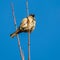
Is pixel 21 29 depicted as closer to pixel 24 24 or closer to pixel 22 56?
pixel 24 24

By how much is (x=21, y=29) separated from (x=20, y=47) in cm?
376

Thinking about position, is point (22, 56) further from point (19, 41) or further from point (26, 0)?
point (26, 0)

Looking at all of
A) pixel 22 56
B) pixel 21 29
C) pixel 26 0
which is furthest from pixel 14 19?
pixel 21 29

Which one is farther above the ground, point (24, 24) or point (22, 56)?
point (24, 24)

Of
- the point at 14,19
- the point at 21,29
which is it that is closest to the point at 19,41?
the point at 14,19

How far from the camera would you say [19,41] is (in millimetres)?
5371

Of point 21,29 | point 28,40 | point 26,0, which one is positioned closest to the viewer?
point 28,40

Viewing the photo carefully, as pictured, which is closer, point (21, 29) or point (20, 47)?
point (20, 47)

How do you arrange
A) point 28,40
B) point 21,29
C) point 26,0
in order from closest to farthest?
point 28,40
point 26,0
point 21,29

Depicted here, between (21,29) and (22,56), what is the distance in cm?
387

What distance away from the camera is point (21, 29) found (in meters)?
9.09

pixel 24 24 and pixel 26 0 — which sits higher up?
pixel 24 24

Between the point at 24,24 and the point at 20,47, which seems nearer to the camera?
the point at 20,47

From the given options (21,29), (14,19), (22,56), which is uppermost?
(21,29)
